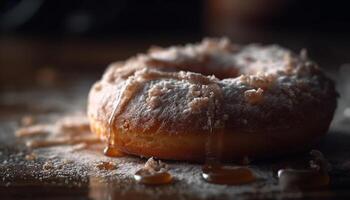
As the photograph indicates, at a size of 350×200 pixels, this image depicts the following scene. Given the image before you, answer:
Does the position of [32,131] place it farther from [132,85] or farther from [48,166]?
[132,85]

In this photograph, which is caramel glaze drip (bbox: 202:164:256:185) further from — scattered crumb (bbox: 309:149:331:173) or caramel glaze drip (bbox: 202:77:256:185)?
scattered crumb (bbox: 309:149:331:173)

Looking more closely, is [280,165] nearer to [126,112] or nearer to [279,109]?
[279,109]

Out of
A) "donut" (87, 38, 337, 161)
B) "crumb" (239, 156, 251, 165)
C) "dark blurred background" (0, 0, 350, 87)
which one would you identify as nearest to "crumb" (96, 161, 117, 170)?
"donut" (87, 38, 337, 161)

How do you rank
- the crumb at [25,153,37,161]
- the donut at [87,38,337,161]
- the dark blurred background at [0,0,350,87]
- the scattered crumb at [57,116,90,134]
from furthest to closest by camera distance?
the dark blurred background at [0,0,350,87] → the scattered crumb at [57,116,90,134] → the crumb at [25,153,37,161] → the donut at [87,38,337,161]

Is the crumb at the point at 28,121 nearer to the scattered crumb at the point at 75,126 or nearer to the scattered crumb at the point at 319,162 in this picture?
the scattered crumb at the point at 75,126

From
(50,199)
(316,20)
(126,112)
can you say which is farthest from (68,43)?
(50,199)

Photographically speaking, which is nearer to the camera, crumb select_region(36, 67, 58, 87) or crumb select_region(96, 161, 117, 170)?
crumb select_region(96, 161, 117, 170)

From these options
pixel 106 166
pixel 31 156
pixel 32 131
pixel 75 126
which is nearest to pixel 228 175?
pixel 106 166
